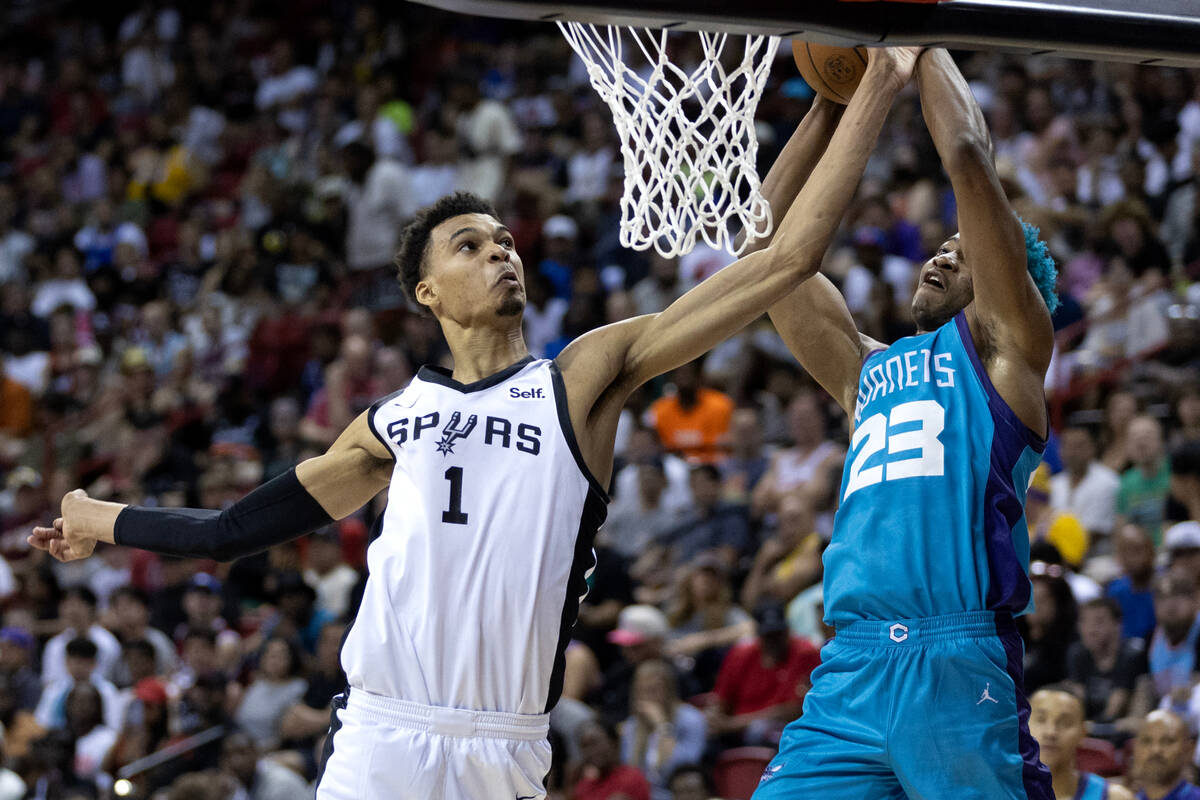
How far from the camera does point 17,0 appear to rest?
19.1 m

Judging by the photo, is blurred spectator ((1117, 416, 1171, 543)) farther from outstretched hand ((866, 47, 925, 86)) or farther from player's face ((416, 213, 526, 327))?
player's face ((416, 213, 526, 327))

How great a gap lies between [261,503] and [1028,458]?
2.01 m

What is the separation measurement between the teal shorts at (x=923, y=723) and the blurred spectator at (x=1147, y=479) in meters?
4.66

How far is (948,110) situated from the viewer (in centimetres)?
406

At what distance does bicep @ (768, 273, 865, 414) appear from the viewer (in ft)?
15.0

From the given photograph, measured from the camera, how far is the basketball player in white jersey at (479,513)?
3883mm

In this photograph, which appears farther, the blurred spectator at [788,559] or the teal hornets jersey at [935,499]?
the blurred spectator at [788,559]

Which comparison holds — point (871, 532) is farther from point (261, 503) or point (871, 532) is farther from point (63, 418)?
point (63, 418)

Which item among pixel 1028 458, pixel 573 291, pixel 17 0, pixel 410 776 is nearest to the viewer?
pixel 410 776

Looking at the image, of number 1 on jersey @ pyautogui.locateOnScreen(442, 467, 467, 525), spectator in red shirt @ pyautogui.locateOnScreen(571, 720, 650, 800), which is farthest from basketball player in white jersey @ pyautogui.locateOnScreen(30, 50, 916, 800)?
spectator in red shirt @ pyautogui.locateOnScreen(571, 720, 650, 800)

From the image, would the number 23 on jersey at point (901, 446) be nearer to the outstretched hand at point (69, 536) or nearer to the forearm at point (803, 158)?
the forearm at point (803, 158)

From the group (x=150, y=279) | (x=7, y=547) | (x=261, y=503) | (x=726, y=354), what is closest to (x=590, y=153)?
(x=726, y=354)

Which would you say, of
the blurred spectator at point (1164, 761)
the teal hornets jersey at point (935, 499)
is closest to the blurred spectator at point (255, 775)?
the blurred spectator at point (1164, 761)

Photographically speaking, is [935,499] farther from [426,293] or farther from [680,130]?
[426,293]
